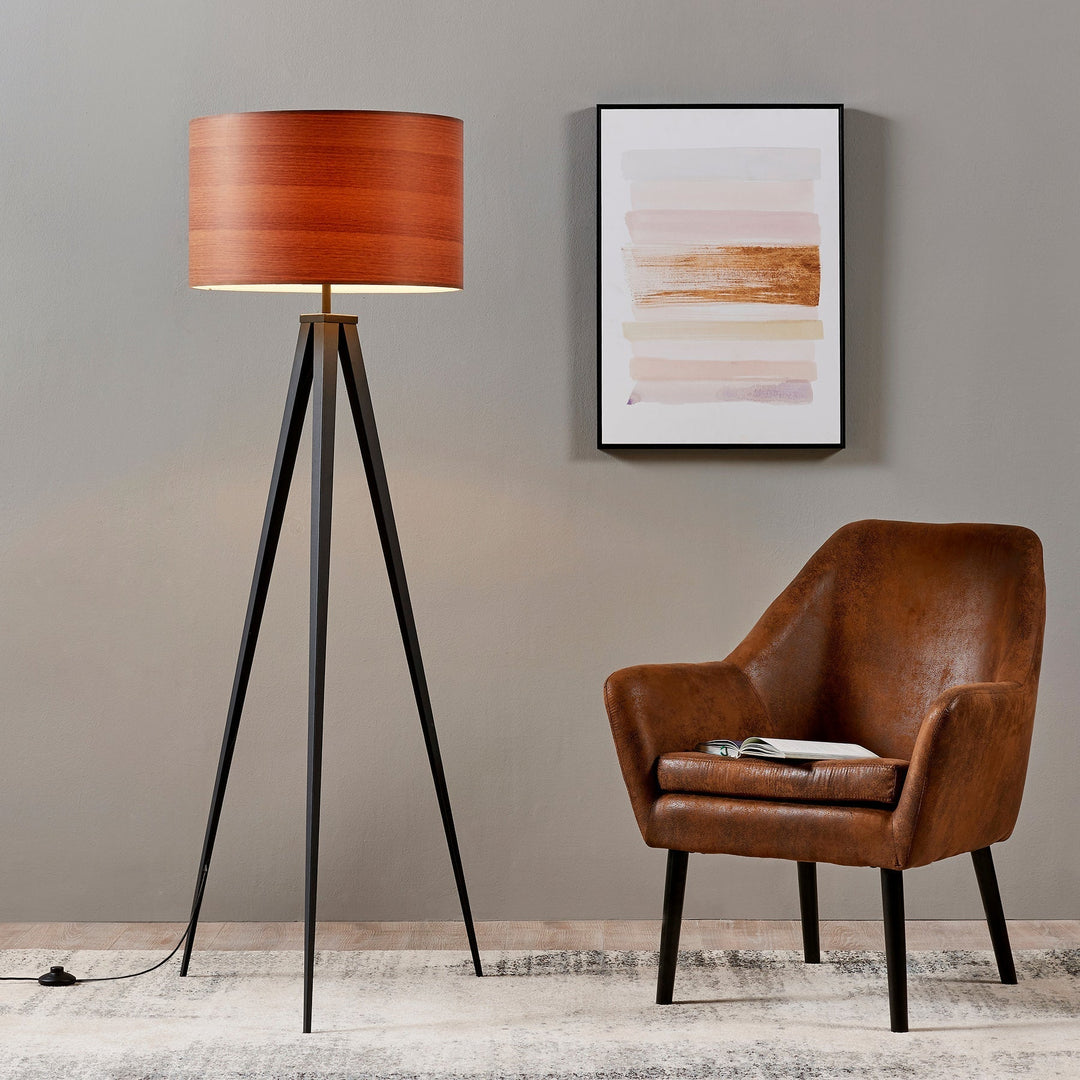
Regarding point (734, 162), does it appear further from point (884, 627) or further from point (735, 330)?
point (884, 627)

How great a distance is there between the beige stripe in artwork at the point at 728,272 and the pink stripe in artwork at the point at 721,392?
19 cm

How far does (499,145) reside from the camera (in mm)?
3211

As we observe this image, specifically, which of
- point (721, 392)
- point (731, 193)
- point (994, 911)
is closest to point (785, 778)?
point (994, 911)

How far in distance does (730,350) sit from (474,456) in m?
0.64

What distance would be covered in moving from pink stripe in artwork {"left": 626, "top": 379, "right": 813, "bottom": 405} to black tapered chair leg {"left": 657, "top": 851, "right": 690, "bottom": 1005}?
3.58 feet

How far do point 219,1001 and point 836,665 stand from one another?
1422 millimetres

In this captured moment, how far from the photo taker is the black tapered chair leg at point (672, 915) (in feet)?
8.56

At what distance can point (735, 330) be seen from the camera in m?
3.19

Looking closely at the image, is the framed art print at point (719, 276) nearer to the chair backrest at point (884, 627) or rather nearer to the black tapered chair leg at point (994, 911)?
the chair backrest at point (884, 627)

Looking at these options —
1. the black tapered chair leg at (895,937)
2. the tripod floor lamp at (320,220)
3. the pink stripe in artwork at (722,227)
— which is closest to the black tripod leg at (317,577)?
the tripod floor lamp at (320,220)

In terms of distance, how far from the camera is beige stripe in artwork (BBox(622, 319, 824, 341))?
10.4ft

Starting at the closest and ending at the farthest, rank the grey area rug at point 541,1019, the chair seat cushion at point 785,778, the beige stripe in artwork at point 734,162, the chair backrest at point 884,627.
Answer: the grey area rug at point 541,1019, the chair seat cushion at point 785,778, the chair backrest at point 884,627, the beige stripe in artwork at point 734,162

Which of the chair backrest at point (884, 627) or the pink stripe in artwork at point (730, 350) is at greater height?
the pink stripe in artwork at point (730, 350)

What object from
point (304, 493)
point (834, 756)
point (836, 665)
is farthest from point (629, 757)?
point (304, 493)
